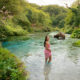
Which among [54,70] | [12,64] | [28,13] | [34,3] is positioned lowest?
[54,70]

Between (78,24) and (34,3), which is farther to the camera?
(34,3)

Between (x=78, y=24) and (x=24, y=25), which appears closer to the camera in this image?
(x=78, y=24)

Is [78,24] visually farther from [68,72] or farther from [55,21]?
[55,21]

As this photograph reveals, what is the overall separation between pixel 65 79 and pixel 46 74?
839 millimetres

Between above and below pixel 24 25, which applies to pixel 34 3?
above

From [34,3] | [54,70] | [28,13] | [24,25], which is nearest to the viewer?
[54,70]

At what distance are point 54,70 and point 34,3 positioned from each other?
13820 centimetres

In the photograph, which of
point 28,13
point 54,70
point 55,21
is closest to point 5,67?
point 54,70

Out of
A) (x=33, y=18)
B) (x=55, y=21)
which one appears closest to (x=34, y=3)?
(x=55, y=21)

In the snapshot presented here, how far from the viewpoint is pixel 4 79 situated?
4.67m

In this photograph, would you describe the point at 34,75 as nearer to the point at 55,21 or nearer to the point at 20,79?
the point at 20,79

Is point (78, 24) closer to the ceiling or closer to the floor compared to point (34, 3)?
closer to the floor

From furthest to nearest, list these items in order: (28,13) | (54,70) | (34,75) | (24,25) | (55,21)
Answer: (55,21), (28,13), (24,25), (54,70), (34,75)

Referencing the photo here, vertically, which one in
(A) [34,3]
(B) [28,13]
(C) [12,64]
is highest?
(A) [34,3]
